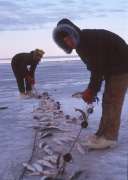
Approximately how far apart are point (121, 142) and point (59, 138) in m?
0.99

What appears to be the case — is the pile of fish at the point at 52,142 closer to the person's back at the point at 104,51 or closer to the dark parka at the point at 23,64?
the person's back at the point at 104,51

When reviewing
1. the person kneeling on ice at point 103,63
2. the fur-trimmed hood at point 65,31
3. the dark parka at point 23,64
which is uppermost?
the fur-trimmed hood at point 65,31

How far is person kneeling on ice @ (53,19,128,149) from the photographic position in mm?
6352

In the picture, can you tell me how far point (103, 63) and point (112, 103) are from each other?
0.60 metres

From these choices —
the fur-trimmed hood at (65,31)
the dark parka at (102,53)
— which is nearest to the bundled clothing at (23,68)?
the dark parka at (102,53)

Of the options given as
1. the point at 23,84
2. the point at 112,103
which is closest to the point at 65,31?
the point at 112,103

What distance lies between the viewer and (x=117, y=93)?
22.0ft

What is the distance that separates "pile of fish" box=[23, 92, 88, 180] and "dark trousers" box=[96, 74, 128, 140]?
17.9 inches

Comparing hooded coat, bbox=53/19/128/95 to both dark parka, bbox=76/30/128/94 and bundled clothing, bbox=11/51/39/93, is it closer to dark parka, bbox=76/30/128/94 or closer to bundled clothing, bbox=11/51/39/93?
dark parka, bbox=76/30/128/94

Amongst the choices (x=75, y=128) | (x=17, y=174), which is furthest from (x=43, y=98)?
(x=17, y=174)

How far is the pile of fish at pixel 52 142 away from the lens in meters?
5.64

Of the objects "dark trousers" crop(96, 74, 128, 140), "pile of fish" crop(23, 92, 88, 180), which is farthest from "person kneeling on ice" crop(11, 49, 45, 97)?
"dark trousers" crop(96, 74, 128, 140)

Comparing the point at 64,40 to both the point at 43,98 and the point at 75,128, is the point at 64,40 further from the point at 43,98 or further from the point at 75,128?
the point at 43,98

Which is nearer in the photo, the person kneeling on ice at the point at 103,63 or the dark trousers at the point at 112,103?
the person kneeling on ice at the point at 103,63
